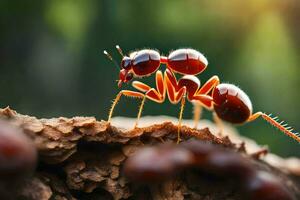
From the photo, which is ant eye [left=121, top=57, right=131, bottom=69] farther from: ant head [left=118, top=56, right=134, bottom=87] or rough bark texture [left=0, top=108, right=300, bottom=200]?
rough bark texture [left=0, top=108, right=300, bottom=200]

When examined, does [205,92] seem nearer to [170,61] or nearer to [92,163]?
[170,61]

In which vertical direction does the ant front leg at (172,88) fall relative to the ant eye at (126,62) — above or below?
below

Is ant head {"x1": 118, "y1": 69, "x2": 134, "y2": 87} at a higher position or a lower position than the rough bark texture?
higher

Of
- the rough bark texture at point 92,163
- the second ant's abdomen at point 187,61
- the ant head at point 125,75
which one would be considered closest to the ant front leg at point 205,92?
the second ant's abdomen at point 187,61

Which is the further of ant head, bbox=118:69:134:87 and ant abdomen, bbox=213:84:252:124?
ant head, bbox=118:69:134:87

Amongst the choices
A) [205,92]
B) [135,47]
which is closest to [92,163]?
[205,92]

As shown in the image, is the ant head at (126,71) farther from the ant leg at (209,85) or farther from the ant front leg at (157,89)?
the ant leg at (209,85)

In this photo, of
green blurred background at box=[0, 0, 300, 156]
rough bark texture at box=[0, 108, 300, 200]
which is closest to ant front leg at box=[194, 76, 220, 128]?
rough bark texture at box=[0, 108, 300, 200]
